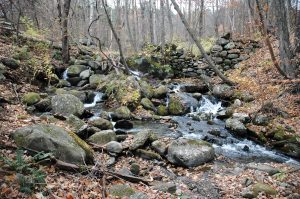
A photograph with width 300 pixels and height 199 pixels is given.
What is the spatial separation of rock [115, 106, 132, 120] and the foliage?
20.8ft

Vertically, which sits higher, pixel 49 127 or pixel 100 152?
pixel 49 127

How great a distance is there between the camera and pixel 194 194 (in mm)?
6242

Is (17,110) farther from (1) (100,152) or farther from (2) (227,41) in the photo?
(2) (227,41)

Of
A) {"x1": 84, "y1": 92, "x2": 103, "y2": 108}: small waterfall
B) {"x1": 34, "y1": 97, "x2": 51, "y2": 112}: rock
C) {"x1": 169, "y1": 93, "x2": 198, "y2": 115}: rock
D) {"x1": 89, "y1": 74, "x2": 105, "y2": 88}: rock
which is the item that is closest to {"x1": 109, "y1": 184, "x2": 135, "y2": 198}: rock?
{"x1": 34, "y1": 97, "x2": 51, "y2": 112}: rock

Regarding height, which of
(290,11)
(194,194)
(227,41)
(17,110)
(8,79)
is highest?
(290,11)

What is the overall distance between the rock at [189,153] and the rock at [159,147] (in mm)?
187

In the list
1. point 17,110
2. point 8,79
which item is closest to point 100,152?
point 17,110

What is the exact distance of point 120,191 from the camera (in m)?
5.23

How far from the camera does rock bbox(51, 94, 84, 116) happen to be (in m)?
10.3

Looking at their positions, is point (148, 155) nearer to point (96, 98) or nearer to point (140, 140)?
point (140, 140)

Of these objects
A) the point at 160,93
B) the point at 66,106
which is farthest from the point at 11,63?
the point at 160,93

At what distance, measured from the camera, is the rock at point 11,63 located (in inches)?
499

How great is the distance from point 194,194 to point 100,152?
261 centimetres

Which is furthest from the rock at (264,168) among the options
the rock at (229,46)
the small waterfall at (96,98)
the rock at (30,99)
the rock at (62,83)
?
the rock at (229,46)
